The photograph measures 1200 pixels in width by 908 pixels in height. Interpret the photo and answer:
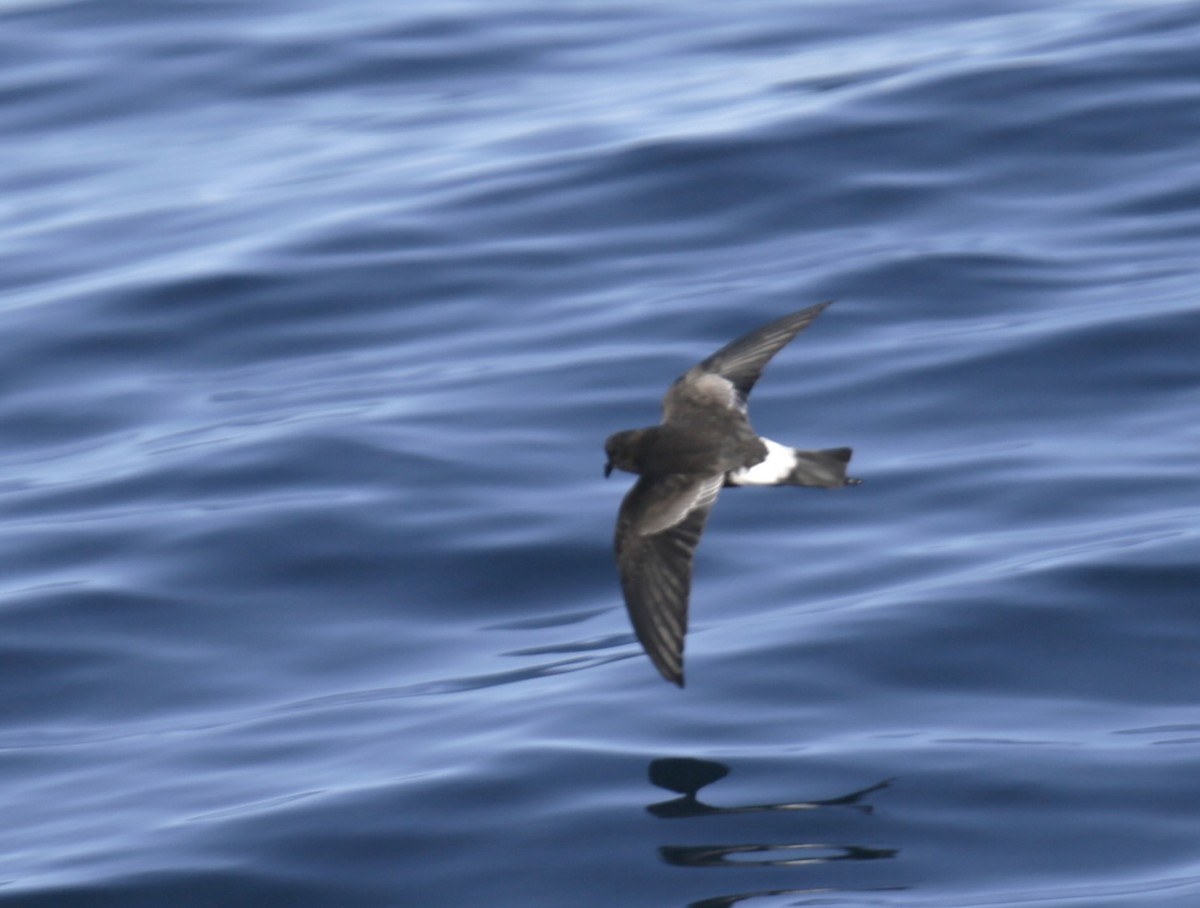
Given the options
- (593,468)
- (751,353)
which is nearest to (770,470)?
(751,353)

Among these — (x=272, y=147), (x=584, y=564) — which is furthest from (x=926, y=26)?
(x=584, y=564)

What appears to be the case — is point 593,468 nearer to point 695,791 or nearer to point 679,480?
point 679,480

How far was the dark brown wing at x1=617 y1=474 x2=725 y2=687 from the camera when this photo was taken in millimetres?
5891

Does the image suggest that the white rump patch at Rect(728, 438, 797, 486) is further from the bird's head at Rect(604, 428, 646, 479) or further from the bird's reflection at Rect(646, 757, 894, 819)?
the bird's reflection at Rect(646, 757, 894, 819)

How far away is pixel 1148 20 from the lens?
14055 millimetres

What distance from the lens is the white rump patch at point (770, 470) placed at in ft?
21.3

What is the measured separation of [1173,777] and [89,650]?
4.21m

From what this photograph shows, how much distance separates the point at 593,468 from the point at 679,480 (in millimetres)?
2243

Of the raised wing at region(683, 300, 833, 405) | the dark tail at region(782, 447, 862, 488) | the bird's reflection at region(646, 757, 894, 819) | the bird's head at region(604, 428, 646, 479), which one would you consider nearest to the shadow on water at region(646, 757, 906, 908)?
the bird's reflection at region(646, 757, 894, 819)

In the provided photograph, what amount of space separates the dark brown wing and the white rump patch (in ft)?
0.23

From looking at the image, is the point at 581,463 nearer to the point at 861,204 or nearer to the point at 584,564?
the point at 584,564

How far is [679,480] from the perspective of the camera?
654 centimetres

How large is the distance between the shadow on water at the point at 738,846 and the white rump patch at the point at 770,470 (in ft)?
3.37

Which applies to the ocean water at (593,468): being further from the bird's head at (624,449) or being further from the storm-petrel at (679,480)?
the bird's head at (624,449)
